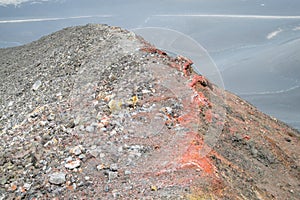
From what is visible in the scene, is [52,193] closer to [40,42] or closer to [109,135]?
[109,135]

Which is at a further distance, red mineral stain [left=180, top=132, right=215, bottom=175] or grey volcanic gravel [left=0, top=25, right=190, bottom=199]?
red mineral stain [left=180, top=132, right=215, bottom=175]

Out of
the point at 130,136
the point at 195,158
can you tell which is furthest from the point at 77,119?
the point at 195,158

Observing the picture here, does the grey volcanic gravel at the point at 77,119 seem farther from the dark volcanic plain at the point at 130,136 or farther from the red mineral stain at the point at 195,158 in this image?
the red mineral stain at the point at 195,158

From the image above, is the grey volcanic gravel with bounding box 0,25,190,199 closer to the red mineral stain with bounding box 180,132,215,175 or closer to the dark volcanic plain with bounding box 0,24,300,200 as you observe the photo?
the dark volcanic plain with bounding box 0,24,300,200

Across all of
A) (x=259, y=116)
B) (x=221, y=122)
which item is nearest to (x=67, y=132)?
(x=221, y=122)

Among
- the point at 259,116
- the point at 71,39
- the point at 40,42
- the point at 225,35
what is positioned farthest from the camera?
the point at 225,35

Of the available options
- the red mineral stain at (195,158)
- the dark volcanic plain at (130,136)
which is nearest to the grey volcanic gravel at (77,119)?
the dark volcanic plain at (130,136)

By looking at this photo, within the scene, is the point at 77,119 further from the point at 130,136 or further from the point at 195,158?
the point at 195,158

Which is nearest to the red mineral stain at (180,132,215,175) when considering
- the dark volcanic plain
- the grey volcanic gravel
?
the dark volcanic plain
